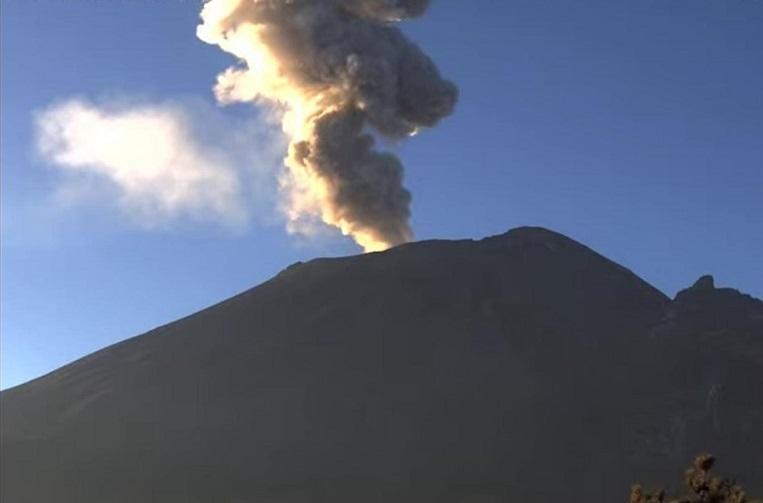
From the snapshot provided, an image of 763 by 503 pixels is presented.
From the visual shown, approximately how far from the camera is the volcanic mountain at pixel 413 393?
62.8m

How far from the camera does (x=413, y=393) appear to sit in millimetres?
76312

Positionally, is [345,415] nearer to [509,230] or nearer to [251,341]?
[251,341]

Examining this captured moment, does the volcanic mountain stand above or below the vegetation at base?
above

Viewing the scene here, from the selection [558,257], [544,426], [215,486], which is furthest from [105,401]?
[558,257]

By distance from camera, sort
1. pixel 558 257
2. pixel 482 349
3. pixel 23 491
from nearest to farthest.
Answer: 1. pixel 23 491
2. pixel 482 349
3. pixel 558 257

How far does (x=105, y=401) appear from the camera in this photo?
74.4 metres

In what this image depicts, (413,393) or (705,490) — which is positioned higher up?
(413,393)

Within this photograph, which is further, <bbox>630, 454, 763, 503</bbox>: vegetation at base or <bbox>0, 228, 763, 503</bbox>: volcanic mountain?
<bbox>0, 228, 763, 503</bbox>: volcanic mountain

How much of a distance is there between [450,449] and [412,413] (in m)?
5.57

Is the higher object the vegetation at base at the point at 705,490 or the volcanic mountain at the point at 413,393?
the volcanic mountain at the point at 413,393

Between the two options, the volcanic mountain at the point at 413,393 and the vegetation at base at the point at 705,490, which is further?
the volcanic mountain at the point at 413,393

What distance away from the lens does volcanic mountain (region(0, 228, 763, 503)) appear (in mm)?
62844

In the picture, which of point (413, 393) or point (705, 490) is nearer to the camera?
point (705, 490)

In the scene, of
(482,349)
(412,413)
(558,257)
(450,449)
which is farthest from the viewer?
(558,257)
